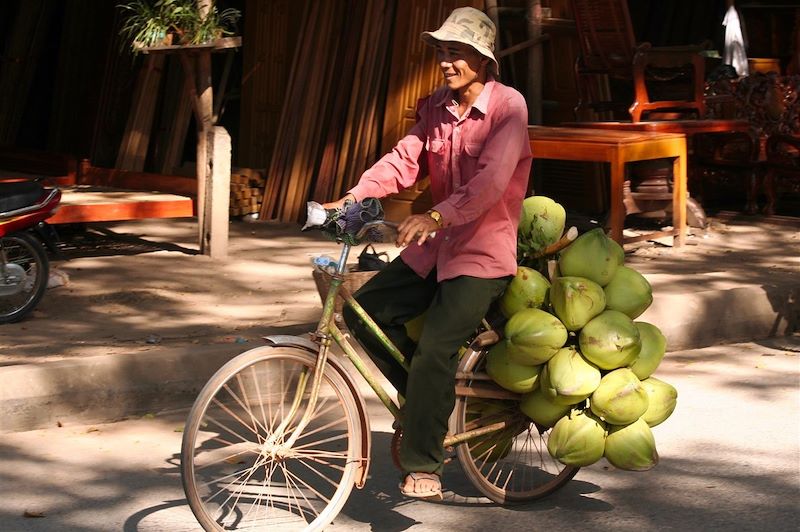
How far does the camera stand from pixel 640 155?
9.18 m

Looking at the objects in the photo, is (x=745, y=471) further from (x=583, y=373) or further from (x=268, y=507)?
(x=268, y=507)

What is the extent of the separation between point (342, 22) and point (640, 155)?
3.31 metres

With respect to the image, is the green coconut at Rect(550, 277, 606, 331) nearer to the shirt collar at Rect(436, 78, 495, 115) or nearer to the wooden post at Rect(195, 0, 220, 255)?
the shirt collar at Rect(436, 78, 495, 115)

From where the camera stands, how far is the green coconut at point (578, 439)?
471 centimetres

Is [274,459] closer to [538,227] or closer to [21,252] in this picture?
[538,227]

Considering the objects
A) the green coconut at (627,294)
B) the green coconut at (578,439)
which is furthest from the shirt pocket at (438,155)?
the green coconut at (578,439)

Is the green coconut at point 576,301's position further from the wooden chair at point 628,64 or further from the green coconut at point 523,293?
the wooden chair at point 628,64

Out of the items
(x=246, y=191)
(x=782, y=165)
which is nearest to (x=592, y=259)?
(x=782, y=165)

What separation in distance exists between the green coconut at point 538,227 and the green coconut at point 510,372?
0.47 metres

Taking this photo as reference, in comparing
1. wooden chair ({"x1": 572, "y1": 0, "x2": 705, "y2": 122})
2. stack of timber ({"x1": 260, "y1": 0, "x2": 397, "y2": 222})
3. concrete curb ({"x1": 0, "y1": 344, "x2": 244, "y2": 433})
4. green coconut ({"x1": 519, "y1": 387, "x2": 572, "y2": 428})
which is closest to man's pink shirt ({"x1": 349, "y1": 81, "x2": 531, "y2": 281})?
green coconut ({"x1": 519, "y1": 387, "x2": 572, "y2": 428})

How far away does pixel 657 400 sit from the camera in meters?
4.79

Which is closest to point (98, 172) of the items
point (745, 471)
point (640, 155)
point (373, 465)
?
point (640, 155)

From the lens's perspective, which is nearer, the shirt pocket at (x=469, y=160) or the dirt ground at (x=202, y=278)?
the shirt pocket at (x=469, y=160)

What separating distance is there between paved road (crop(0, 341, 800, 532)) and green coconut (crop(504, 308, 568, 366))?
645 mm
